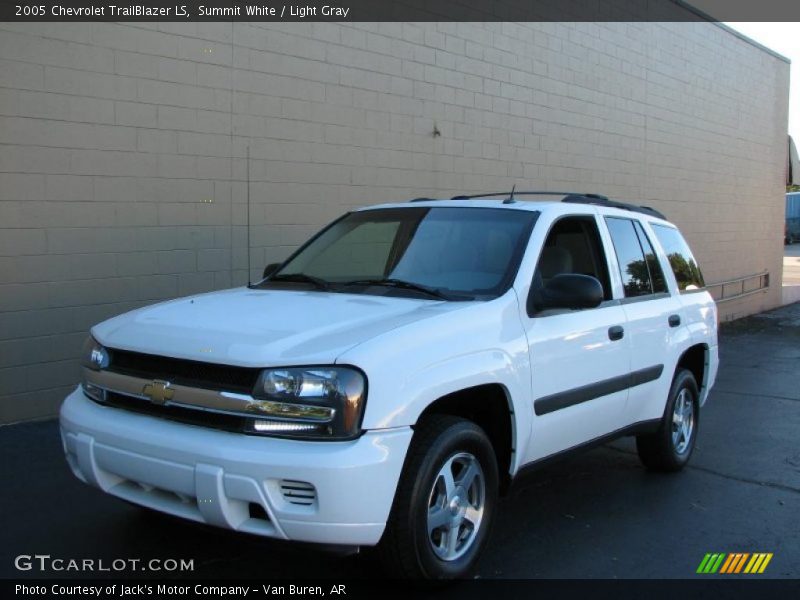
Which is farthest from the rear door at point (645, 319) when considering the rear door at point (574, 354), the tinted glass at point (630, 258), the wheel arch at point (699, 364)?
the wheel arch at point (699, 364)

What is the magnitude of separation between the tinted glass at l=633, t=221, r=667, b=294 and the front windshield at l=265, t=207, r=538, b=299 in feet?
4.43

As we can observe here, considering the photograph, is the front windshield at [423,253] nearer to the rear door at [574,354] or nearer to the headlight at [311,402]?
the rear door at [574,354]

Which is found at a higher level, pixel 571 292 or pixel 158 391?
pixel 571 292

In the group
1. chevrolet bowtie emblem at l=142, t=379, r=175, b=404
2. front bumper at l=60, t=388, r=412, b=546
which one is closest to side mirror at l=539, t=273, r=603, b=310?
front bumper at l=60, t=388, r=412, b=546

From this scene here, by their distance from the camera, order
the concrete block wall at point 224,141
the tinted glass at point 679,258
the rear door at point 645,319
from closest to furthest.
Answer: the rear door at point 645,319 < the tinted glass at point 679,258 < the concrete block wall at point 224,141

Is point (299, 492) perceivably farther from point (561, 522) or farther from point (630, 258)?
point (630, 258)

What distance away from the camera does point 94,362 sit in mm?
3938

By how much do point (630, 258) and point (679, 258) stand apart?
98 centimetres

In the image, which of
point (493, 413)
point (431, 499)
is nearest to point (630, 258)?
point (493, 413)

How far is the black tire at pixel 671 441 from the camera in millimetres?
5676

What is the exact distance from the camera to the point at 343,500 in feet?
10.3

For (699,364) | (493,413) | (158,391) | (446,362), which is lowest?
(699,364)

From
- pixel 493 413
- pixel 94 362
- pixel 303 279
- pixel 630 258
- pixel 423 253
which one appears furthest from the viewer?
pixel 630 258

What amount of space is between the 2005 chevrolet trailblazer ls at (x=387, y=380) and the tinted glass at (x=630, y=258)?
31 millimetres
